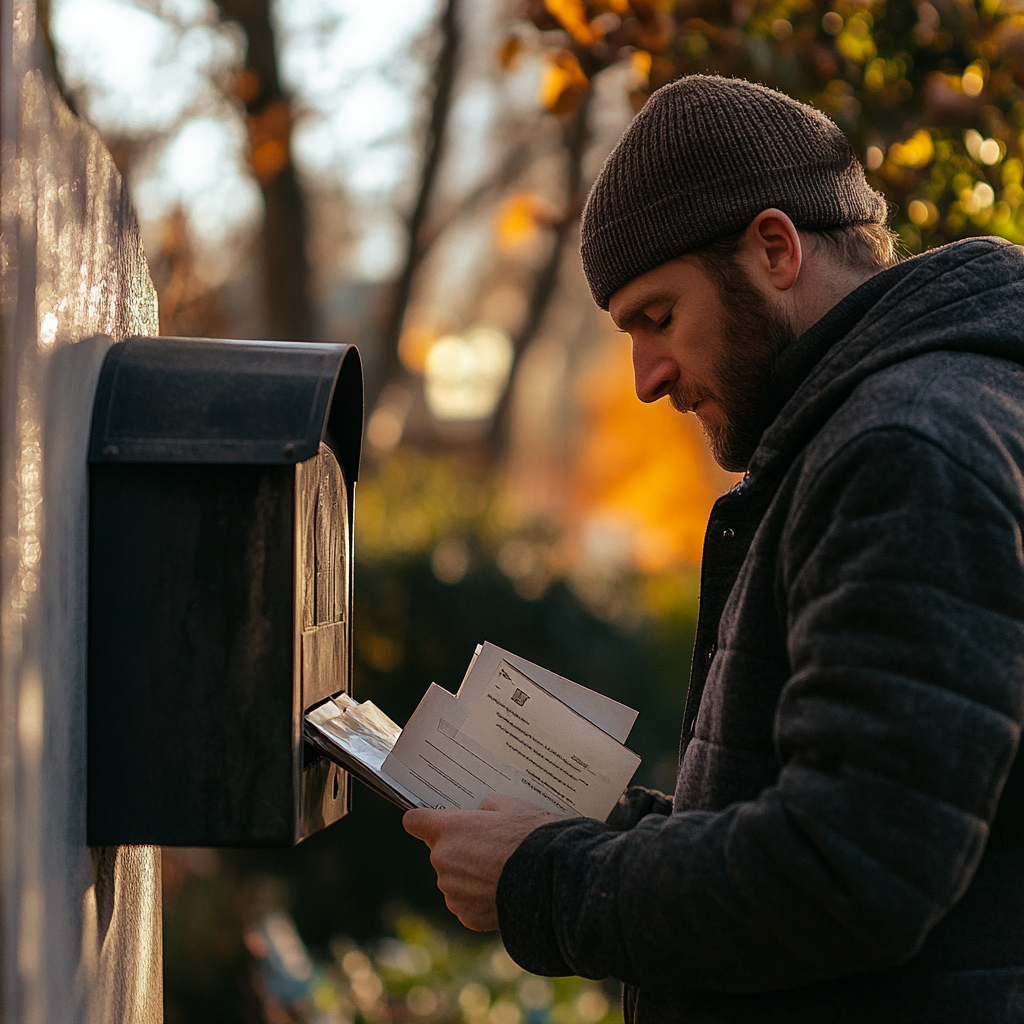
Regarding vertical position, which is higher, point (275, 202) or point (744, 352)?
point (275, 202)

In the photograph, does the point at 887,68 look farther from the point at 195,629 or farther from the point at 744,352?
the point at 195,629

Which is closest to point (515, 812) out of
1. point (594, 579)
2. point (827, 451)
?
point (827, 451)

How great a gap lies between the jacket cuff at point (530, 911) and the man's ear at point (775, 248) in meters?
0.82

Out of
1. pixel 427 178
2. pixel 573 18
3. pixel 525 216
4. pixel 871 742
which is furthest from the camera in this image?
pixel 427 178

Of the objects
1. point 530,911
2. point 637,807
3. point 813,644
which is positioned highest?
point 813,644

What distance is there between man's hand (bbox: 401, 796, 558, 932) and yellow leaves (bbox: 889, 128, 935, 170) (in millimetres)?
1836

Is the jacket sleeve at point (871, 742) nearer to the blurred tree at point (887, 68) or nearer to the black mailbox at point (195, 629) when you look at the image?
the black mailbox at point (195, 629)

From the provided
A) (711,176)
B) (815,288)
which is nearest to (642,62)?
(711,176)

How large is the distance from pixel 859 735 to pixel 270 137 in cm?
515

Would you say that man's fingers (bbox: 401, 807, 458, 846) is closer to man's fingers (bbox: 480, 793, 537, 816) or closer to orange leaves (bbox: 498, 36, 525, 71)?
man's fingers (bbox: 480, 793, 537, 816)

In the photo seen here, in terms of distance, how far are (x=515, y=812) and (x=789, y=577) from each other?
498 mm

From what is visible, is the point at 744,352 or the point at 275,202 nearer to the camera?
the point at 744,352

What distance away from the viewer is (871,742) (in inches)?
43.8

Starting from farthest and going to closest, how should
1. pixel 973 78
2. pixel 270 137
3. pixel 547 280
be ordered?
1. pixel 547 280
2. pixel 270 137
3. pixel 973 78
